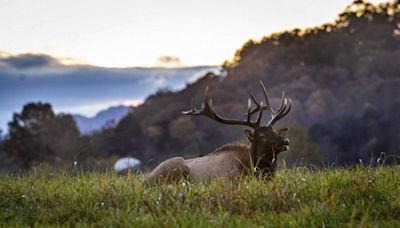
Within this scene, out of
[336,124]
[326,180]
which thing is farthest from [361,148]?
[326,180]

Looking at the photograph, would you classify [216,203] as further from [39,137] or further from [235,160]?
[39,137]

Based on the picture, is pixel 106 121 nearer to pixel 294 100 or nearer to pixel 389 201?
pixel 294 100

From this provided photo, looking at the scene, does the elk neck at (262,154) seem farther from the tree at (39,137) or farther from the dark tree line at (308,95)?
the tree at (39,137)

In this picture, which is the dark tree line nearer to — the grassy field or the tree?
the tree

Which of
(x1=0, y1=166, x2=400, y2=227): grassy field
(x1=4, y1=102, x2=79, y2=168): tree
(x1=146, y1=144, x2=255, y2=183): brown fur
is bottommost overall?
(x1=4, y1=102, x2=79, y2=168): tree

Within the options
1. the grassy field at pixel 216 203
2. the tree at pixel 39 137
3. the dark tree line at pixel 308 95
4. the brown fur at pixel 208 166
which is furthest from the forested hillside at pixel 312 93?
the grassy field at pixel 216 203

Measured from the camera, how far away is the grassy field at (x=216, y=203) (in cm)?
637

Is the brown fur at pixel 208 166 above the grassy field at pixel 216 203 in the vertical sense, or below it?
below

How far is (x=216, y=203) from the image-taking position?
7172 millimetres

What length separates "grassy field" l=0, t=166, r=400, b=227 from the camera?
6.37m

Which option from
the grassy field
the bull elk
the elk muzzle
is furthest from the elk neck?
the grassy field

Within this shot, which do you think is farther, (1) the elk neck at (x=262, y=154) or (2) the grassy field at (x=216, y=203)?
(1) the elk neck at (x=262, y=154)

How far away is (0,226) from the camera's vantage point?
682 centimetres

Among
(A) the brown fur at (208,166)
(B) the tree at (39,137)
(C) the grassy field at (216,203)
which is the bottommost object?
(B) the tree at (39,137)
